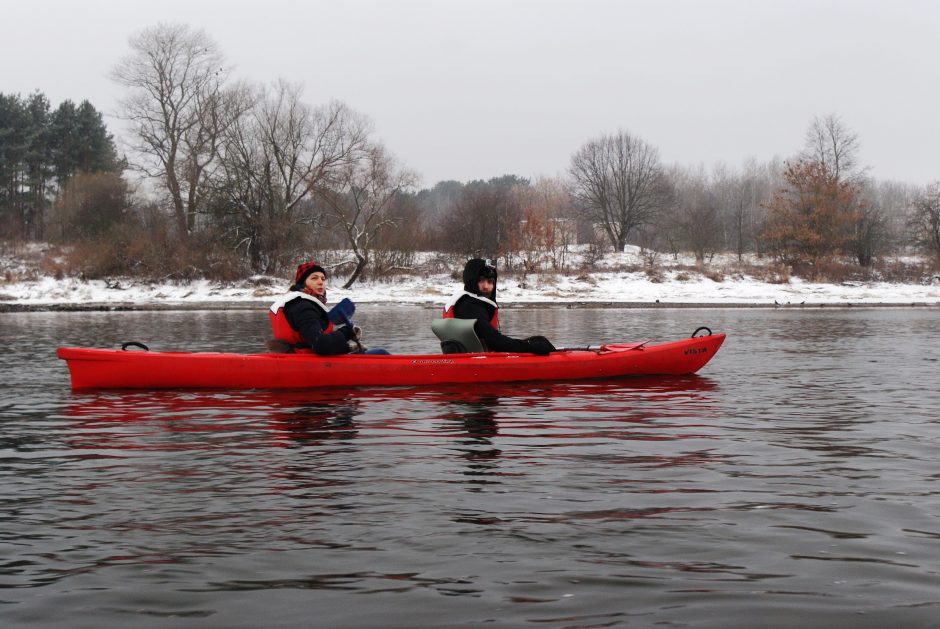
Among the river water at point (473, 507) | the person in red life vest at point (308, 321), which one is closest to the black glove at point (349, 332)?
the person in red life vest at point (308, 321)

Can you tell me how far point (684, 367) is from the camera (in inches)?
456

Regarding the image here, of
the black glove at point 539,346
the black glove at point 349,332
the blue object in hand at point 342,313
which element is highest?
the blue object in hand at point 342,313

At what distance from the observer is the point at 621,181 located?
55.1 metres

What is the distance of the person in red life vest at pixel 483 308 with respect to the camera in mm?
10266

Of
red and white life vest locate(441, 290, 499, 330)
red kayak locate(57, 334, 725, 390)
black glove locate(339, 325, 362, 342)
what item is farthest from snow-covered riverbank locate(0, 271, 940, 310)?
black glove locate(339, 325, 362, 342)

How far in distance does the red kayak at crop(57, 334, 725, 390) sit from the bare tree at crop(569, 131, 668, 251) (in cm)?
4419

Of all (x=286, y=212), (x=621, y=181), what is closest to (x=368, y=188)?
(x=286, y=212)

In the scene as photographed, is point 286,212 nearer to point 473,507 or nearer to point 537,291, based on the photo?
point 537,291

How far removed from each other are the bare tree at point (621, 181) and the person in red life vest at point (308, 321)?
4499 cm

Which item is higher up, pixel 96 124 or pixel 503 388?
pixel 96 124

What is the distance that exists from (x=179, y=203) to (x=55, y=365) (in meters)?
28.2

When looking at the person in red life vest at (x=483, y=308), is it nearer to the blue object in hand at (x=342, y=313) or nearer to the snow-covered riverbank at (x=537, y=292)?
the blue object in hand at (x=342, y=313)

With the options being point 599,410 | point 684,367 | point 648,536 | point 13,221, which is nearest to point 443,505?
point 648,536

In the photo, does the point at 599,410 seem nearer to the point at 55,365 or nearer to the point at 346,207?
the point at 55,365
